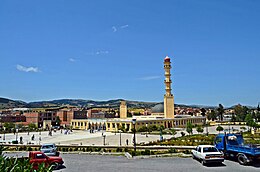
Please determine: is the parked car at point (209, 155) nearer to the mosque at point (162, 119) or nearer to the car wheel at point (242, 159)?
the car wheel at point (242, 159)

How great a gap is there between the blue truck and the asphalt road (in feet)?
1.61

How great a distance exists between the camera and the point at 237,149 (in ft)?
62.6

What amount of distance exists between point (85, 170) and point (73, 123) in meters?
69.7

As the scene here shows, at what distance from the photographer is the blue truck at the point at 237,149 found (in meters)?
17.7

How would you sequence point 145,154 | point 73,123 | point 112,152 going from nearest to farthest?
point 145,154
point 112,152
point 73,123

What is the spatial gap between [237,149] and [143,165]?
6437mm

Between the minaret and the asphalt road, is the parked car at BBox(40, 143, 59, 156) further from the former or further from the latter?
the minaret

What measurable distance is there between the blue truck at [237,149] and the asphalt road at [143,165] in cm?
49

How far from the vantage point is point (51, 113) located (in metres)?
106

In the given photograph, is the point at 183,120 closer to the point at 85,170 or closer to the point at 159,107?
the point at 159,107

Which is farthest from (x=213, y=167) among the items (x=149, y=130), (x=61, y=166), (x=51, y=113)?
(x=51, y=113)

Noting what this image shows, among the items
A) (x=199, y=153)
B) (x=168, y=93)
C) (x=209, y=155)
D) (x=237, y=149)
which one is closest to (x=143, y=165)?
(x=199, y=153)

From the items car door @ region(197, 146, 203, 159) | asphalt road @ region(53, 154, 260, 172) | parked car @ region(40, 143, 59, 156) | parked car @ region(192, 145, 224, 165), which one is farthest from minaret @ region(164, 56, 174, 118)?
parked car @ region(192, 145, 224, 165)

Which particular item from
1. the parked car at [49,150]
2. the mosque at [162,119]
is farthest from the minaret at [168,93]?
the parked car at [49,150]
